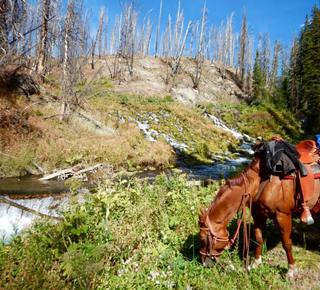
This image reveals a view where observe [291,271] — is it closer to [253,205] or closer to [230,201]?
[253,205]

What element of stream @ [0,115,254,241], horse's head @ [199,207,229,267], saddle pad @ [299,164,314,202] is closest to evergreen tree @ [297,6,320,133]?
stream @ [0,115,254,241]

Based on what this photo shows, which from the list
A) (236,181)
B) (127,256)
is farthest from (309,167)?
(127,256)

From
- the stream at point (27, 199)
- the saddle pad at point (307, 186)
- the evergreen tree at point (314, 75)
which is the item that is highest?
the evergreen tree at point (314, 75)

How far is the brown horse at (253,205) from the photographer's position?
265 centimetres

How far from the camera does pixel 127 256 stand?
319 cm

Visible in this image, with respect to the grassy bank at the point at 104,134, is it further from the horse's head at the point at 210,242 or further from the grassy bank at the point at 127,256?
the horse's head at the point at 210,242

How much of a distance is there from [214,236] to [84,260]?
1.67 metres

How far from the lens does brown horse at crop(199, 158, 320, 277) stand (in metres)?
2.65

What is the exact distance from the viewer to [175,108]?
22609 mm

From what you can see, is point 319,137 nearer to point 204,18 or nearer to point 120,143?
point 120,143

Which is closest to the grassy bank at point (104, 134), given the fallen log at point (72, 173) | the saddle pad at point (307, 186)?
the fallen log at point (72, 173)

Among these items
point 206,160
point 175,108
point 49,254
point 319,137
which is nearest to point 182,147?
point 206,160

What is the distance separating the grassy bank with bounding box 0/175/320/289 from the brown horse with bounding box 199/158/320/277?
1.22 feet

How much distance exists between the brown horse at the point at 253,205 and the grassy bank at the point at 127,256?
0.37 metres
